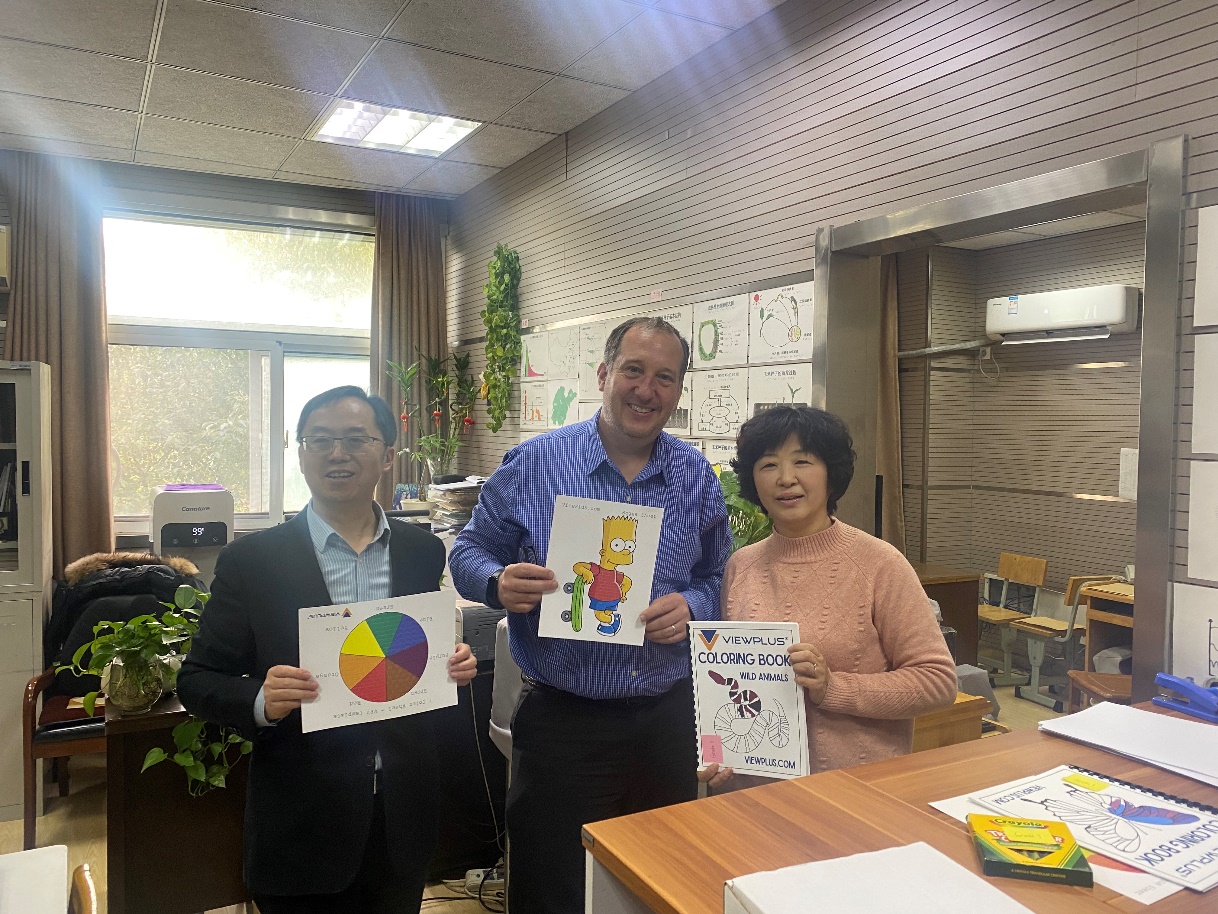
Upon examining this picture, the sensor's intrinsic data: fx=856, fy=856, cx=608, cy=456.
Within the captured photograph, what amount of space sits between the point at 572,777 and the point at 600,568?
45 centimetres

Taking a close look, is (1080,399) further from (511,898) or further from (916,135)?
(511,898)

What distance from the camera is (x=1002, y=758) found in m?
1.42

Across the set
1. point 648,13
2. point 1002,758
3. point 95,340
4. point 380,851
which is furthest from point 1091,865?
point 95,340

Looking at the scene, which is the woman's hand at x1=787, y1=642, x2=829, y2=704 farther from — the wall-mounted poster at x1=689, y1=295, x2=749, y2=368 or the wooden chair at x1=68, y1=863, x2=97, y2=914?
the wall-mounted poster at x1=689, y1=295, x2=749, y2=368

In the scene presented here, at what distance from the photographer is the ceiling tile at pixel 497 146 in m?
4.72

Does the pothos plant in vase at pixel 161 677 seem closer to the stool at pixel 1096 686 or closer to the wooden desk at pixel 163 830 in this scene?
the wooden desk at pixel 163 830

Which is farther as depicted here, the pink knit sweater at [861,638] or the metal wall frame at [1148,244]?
the metal wall frame at [1148,244]

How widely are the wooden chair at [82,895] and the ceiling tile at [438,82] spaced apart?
10.8ft

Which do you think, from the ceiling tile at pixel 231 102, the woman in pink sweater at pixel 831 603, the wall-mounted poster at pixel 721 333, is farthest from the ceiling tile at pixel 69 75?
the woman in pink sweater at pixel 831 603

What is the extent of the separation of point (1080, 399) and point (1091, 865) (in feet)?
16.7

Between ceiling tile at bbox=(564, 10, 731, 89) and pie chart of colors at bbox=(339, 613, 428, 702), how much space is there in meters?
2.68

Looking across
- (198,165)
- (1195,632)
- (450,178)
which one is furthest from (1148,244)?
(198,165)

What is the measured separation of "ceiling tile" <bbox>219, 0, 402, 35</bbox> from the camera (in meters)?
3.22

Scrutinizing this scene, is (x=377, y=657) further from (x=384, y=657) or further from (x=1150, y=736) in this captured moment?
(x=1150, y=736)
